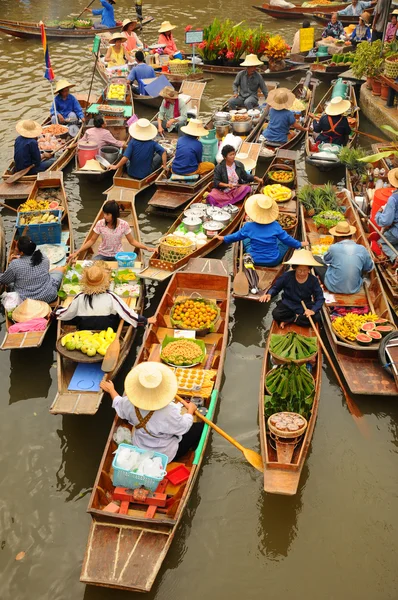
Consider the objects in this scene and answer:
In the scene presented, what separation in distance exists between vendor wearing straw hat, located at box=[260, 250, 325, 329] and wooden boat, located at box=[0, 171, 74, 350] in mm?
3163

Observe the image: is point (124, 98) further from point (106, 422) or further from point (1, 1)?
point (1, 1)

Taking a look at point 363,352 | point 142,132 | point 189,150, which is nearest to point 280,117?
point 189,150

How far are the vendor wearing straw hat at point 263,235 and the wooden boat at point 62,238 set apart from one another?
106 inches

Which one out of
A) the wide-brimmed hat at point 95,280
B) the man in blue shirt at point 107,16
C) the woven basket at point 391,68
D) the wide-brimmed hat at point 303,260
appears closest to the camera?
the wide-brimmed hat at point 95,280

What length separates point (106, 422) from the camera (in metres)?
6.94

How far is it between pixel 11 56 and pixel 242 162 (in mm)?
12687

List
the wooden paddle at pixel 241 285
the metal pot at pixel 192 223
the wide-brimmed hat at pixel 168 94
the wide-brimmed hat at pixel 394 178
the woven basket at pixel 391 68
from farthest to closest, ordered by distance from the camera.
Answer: the woven basket at pixel 391 68
the wide-brimmed hat at pixel 168 94
the metal pot at pixel 192 223
the wide-brimmed hat at pixel 394 178
the wooden paddle at pixel 241 285

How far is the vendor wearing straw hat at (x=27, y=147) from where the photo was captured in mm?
10898

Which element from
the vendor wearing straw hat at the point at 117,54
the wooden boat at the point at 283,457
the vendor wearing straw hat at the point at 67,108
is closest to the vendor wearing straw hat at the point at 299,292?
the wooden boat at the point at 283,457

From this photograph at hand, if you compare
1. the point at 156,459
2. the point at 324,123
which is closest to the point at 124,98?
the point at 324,123

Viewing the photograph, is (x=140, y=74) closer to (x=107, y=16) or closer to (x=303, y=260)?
(x=107, y=16)

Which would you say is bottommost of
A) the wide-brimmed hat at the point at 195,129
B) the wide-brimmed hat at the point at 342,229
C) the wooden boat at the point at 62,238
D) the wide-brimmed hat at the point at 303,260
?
the wooden boat at the point at 62,238

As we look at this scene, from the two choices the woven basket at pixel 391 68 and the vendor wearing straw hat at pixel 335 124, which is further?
the woven basket at pixel 391 68

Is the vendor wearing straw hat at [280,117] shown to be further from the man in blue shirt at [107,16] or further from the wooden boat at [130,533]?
the man in blue shirt at [107,16]
